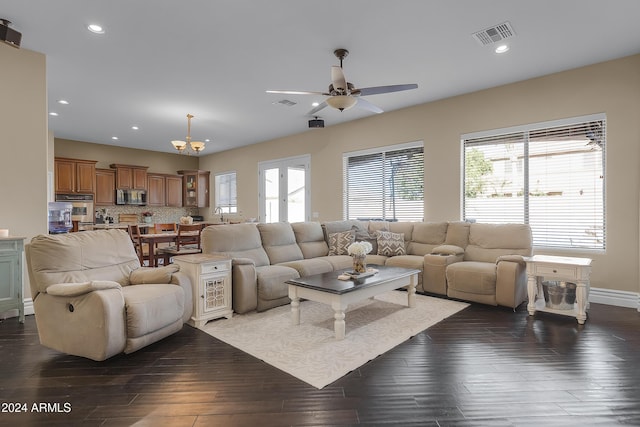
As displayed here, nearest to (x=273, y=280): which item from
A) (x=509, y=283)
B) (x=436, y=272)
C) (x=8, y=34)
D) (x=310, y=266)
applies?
(x=310, y=266)

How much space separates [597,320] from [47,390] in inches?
198

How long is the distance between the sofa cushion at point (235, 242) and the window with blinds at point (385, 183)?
111 inches

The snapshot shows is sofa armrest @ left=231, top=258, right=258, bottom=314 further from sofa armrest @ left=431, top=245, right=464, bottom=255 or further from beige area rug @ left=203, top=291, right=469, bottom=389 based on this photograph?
sofa armrest @ left=431, top=245, right=464, bottom=255

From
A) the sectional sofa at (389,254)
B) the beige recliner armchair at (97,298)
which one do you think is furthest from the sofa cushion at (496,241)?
the beige recliner armchair at (97,298)

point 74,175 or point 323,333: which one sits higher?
point 74,175

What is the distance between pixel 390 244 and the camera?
542 cm

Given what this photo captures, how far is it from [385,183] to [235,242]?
11.0 ft

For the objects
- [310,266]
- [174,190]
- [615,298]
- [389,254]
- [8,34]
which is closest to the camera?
[8,34]

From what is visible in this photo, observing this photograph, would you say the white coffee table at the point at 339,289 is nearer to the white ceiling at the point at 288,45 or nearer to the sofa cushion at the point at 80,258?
the sofa cushion at the point at 80,258

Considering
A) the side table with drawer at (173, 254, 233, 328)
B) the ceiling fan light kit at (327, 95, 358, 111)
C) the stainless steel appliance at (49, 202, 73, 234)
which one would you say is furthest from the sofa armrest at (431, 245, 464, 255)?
the stainless steel appliance at (49, 202, 73, 234)

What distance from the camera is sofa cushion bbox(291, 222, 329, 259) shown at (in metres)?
5.31

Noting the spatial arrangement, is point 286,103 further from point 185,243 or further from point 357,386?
point 357,386

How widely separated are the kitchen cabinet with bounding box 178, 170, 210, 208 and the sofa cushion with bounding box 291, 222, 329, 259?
586 centimetres

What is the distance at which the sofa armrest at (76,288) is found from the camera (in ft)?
8.29
